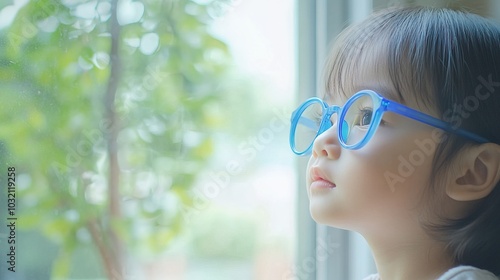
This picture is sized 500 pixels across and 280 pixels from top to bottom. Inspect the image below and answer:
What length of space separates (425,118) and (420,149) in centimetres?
4

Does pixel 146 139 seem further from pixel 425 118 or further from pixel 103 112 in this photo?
pixel 425 118

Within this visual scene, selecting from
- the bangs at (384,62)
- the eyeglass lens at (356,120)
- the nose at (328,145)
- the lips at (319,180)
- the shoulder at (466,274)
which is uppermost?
the bangs at (384,62)

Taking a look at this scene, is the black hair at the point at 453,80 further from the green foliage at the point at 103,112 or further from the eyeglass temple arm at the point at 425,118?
the green foliage at the point at 103,112

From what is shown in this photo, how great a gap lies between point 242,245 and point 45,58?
0.43m

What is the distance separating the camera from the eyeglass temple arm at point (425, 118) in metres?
0.83

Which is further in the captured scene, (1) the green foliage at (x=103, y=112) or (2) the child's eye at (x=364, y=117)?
(1) the green foliage at (x=103, y=112)

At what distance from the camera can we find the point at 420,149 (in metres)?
0.85

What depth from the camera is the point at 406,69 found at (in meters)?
0.86

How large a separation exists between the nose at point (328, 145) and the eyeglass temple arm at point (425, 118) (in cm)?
9

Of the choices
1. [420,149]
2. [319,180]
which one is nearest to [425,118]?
[420,149]

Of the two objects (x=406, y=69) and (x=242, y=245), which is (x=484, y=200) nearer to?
(x=406, y=69)

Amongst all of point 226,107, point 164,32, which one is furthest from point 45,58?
point 226,107

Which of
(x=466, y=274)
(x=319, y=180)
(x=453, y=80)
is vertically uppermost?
(x=453, y=80)

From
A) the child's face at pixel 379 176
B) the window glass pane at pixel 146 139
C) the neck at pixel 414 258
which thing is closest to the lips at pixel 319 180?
the child's face at pixel 379 176
